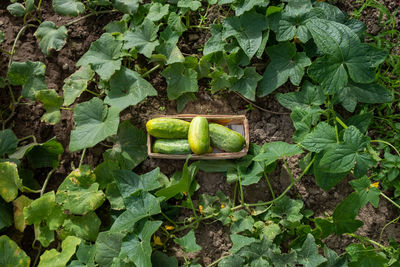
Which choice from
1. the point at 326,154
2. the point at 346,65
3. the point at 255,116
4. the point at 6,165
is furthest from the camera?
Result: the point at 255,116

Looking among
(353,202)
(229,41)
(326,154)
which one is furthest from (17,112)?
(353,202)

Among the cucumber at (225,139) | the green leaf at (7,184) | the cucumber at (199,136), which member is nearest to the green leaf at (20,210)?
the green leaf at (7,184)

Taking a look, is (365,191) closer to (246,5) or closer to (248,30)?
(248,30)

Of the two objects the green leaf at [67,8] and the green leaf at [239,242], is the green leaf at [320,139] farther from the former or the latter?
the green leaf at [67,8]

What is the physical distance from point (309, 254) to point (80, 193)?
64.0 inches

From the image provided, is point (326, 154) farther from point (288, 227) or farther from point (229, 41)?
point (229, 41)

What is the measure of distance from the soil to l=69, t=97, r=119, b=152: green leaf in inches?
13.0

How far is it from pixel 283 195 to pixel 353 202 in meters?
0.47

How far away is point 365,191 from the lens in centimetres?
261

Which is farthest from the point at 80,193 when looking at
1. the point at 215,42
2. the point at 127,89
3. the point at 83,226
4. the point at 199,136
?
the point at 215,42

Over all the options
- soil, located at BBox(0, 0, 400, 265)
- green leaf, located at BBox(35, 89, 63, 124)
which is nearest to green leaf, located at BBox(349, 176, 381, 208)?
soil, located at BBox(0, 0, 400, 265)

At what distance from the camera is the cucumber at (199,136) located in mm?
2627

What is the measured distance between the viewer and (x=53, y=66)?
3.16 m

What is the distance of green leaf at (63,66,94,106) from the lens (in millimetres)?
2861
